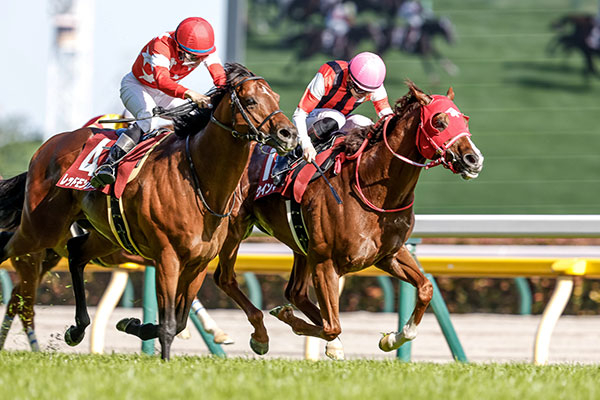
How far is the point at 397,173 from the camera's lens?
5215 millimetres

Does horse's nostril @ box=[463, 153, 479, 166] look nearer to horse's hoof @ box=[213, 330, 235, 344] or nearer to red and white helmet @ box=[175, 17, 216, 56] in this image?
red and white helmet @ box=[175, 17, 216, 56]

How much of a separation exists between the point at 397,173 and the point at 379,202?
19 cm

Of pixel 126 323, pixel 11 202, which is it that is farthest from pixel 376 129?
pixel 11 202

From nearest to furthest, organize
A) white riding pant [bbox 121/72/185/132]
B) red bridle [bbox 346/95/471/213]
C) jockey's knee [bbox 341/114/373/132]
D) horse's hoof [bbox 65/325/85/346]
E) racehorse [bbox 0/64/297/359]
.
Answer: racehorse [bbox 0/64/297/359]
red bridle [bbox 346/95/471/213]
white riding pant [bbox 121/72/185/132]
horse's hoof [bbox 65/325/85/346]
jockey's knee [bbox 341/114/373/132]

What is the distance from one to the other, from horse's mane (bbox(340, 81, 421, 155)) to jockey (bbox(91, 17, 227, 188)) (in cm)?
86

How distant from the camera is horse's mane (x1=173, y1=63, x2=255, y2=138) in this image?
503 centimetres

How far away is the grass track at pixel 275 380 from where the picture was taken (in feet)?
12.0

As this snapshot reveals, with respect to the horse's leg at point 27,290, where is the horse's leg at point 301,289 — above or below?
above

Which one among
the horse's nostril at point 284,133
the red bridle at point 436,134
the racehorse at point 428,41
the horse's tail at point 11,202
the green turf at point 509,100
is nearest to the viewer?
the horse's nostril at point 284,133

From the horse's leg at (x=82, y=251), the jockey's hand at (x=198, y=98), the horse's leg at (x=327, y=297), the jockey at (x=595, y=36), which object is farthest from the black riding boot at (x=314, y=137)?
the jockey at (x=595, y=36)

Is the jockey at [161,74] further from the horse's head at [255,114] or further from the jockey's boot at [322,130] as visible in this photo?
the jockey's boot at [322,130]

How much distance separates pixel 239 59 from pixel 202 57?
474 cm

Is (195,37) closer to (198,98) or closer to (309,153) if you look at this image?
(198,98)

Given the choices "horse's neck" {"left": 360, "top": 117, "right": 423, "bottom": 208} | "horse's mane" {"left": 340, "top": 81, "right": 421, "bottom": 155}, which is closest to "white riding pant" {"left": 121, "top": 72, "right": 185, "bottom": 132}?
"horse's mane" {"left": 340, "top": 81, "right": 421, "bottom": 155}
